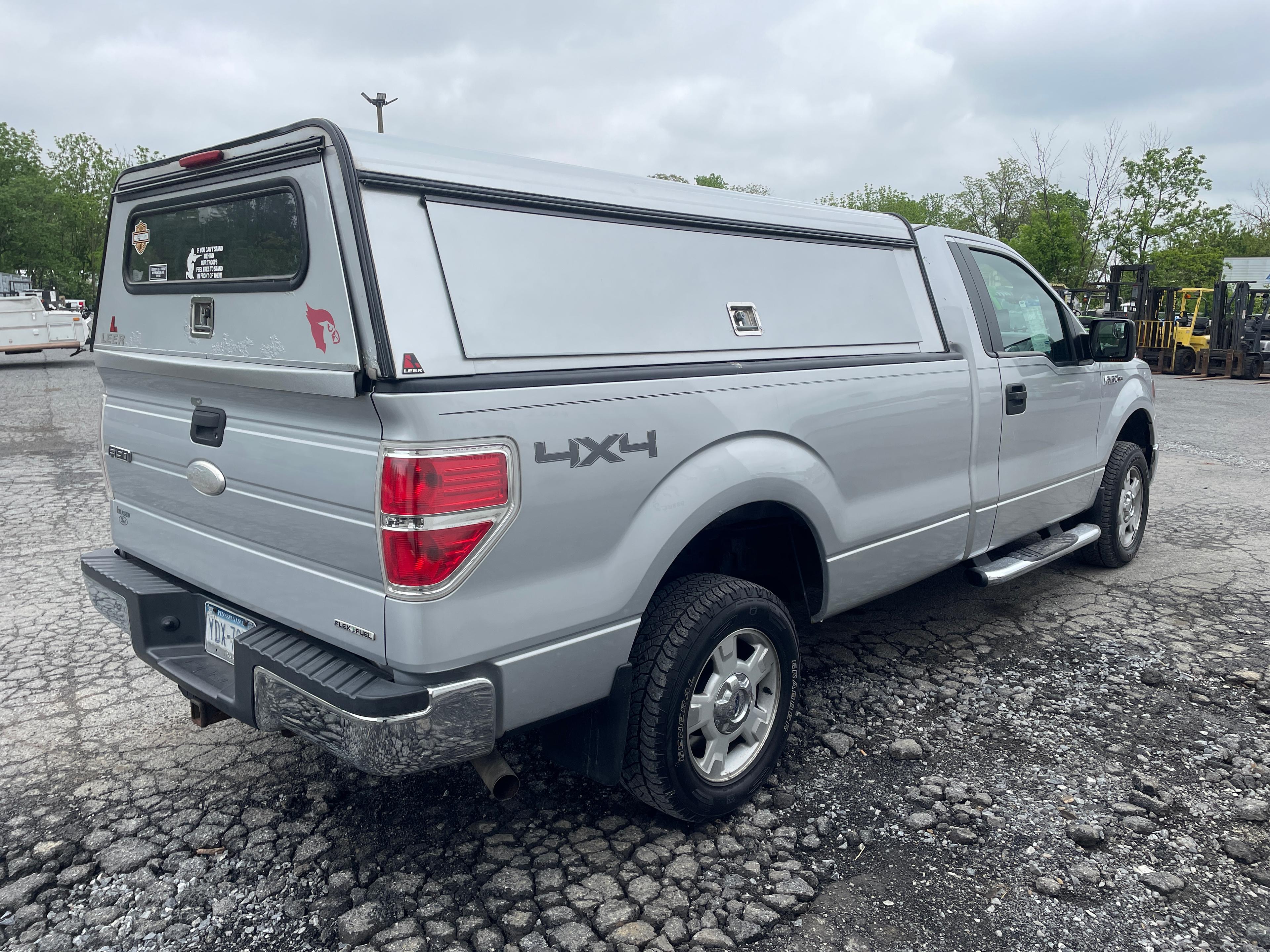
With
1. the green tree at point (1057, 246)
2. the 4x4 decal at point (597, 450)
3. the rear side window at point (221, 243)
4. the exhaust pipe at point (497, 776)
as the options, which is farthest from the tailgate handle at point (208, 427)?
the green tree at point (1057, 246)

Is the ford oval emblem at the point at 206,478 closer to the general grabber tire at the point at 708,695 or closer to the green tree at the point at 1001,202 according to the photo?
the general grabber tire at the point at 708,695

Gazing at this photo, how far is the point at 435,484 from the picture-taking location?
7.02 ft

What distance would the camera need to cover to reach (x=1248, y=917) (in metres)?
2.50

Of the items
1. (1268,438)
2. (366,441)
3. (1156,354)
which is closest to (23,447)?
(366,441)

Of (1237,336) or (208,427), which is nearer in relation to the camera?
(208,427)

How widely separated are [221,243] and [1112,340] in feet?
14.1

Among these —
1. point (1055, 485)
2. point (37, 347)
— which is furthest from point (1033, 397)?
point (37, 347)

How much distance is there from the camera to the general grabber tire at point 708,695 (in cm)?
270

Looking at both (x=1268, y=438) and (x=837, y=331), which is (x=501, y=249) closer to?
(x=837, y=331)

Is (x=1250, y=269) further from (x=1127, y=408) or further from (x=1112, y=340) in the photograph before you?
(x=1112, y=340)

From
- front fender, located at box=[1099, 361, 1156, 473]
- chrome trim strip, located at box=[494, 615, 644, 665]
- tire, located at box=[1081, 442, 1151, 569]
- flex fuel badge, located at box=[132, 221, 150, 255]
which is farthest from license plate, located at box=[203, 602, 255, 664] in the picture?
tire, located at box=[1081, 442, 1151, 569]

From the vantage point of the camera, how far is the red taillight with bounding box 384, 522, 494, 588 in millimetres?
2154

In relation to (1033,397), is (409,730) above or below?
below

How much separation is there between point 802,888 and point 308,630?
5.01ft
